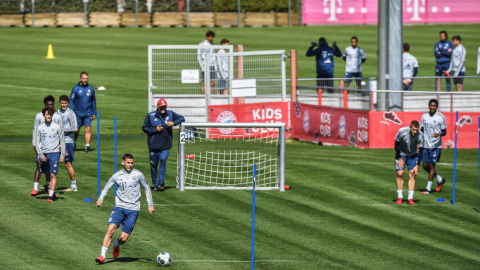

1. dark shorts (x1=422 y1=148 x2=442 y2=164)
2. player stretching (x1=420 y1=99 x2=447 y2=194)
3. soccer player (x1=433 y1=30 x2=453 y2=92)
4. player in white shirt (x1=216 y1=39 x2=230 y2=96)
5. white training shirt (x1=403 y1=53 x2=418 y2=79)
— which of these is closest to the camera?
player stretching (x1=420 y1=99 x2=447 y2=194)

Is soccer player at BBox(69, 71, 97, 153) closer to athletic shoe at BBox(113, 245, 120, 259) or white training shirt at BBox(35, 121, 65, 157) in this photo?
white training shirt at BBox(35, 121, 65, 157)

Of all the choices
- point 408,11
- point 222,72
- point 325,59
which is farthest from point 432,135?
point 408,11

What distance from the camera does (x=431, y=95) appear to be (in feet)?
81.8

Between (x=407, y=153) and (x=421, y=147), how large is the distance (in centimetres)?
123

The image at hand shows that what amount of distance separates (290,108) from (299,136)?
41.2 inches

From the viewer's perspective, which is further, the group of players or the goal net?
the goal net

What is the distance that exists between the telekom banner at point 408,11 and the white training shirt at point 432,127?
1494 inches

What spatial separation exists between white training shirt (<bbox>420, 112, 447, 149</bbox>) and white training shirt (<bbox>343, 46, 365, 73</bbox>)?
11.6 metres

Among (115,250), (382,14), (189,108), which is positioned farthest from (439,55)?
(115,250)

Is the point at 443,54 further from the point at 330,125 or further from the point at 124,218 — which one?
the point at 124,218

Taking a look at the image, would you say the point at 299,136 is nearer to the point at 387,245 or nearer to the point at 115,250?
the point at 387,245

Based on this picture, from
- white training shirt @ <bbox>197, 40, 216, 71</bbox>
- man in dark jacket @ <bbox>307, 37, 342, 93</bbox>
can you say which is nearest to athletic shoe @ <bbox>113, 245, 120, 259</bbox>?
white training shirt @ <bbox>197, 40, 216, 71</bbox>

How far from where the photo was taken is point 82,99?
73.7 ft

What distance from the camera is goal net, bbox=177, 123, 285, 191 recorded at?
1855 cm
